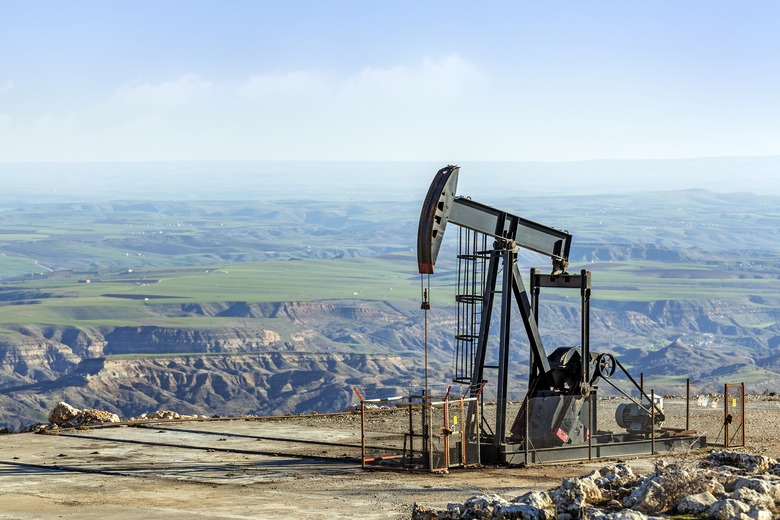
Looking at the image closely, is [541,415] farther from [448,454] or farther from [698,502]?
[698,502]

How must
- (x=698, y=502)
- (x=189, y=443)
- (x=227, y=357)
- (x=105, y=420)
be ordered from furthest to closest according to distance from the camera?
(x=227, y=357) < (x=105, y=420) < (x=189, y=443) < (x=698, y=502)

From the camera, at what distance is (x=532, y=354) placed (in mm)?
22094

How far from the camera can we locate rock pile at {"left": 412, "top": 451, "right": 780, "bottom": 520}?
36.4ft

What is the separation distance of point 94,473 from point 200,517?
5980 millimetres

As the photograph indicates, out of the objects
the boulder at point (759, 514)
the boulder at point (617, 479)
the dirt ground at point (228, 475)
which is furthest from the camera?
the dirt ground at point (228, 475)

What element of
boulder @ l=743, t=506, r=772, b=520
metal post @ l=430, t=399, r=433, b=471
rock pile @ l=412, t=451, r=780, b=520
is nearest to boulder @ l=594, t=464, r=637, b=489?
rock pile @ l=412, t=451, r=780, b=520

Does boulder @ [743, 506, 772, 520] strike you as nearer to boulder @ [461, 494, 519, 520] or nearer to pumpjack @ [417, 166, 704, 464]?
boulder @ [461, 494, 519, 520]

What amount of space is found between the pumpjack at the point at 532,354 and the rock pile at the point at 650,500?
24.4ft

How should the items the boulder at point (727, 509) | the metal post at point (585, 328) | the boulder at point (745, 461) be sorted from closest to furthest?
the boulder at point (727, 509)
the boulder at point (745, 461)
the metal post at point (585, 328)

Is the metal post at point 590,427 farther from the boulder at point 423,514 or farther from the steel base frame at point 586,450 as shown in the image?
the boulder at point 423,514

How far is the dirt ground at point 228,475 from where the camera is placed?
16031 mm

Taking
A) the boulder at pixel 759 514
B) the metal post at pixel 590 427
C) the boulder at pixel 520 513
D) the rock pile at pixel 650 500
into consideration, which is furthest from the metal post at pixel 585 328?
the boulder at pixel 759 514

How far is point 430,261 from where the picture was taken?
2067 centimetres

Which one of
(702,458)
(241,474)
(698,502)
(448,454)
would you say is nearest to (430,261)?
(448,454)
